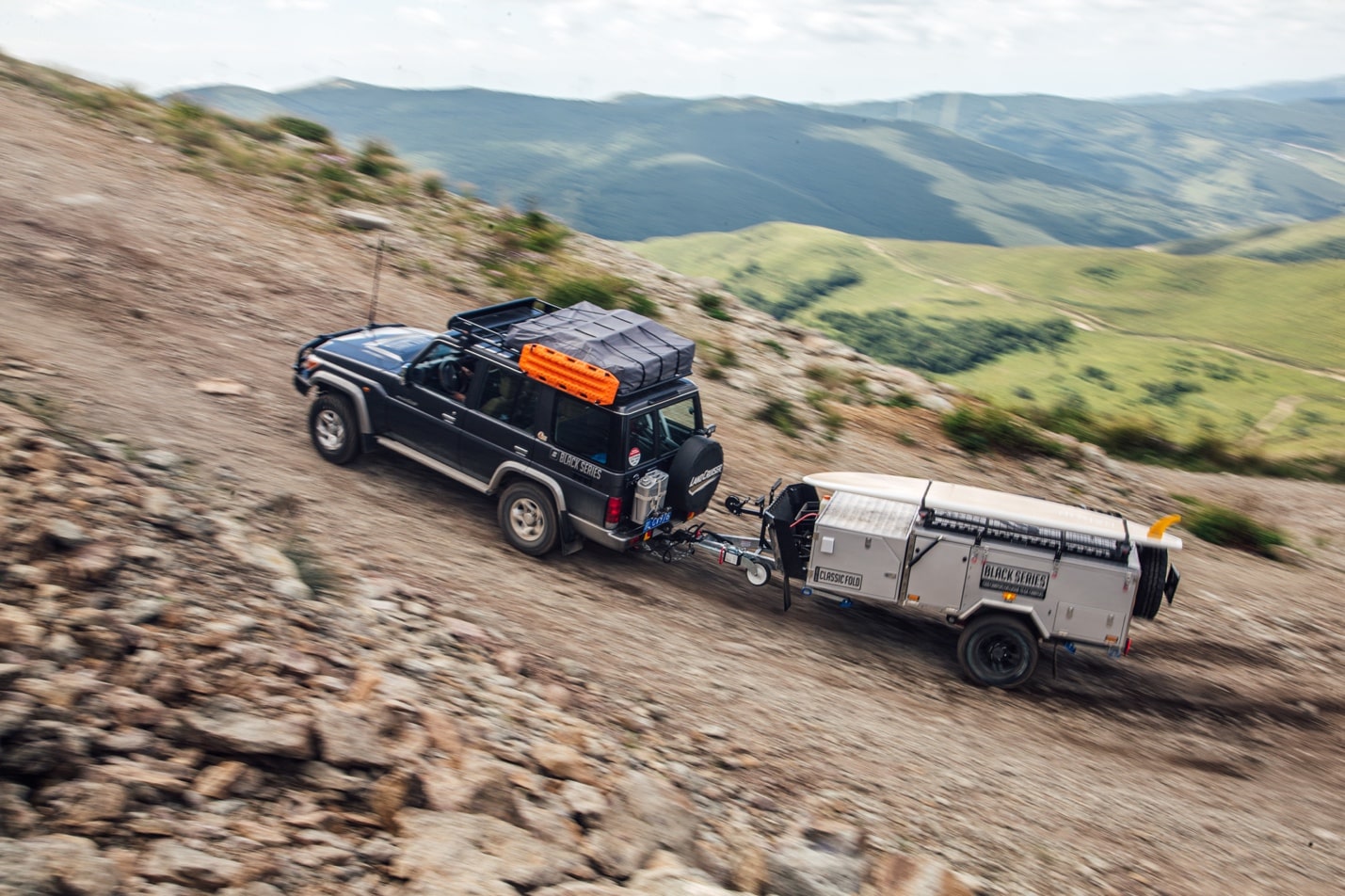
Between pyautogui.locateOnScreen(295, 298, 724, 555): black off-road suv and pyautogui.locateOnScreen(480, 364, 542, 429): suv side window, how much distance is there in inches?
0.5

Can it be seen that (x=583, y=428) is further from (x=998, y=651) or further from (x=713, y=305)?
(x=713, y=305)

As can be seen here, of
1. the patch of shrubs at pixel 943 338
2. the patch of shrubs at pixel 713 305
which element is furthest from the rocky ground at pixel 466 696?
the patch of shrubs at pixel 943 338

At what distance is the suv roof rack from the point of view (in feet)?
33.3

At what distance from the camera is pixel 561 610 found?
8.88m

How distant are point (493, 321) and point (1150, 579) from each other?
7689 mm

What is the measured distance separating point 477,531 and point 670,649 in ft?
9.04

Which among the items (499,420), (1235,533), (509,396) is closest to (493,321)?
(509,396)

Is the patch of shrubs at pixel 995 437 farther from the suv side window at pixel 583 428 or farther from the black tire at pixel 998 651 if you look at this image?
the suv side window at pixel 583 428

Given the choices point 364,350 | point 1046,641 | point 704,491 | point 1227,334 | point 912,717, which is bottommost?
point 912,717

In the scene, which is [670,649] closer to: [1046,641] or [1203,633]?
[1046,641]

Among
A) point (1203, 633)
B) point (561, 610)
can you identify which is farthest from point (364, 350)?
point (1203, 633)

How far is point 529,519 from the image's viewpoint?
9.91m

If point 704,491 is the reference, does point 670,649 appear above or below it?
below

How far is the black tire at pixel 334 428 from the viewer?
34.8 feet
